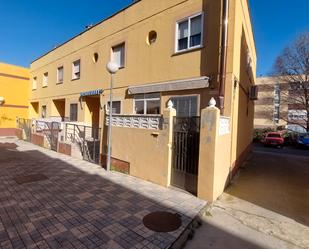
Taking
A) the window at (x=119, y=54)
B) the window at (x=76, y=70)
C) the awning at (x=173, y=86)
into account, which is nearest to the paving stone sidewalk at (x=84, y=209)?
the awning at (x=173, y=86)

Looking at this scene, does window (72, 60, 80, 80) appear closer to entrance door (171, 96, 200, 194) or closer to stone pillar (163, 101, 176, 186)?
stone pillar (163, 101, 176, 186)

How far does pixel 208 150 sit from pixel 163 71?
171 inches

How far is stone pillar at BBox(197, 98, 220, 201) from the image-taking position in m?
5.15

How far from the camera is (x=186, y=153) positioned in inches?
234

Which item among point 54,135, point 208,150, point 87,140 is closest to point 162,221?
point 208,150

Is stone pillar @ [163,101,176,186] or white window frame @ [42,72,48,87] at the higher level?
white window frame @ [42,72,48,87]

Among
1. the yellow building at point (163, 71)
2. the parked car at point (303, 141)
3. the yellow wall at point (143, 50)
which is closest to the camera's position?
the yellow building at point (163, 71)

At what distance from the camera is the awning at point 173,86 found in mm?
6898

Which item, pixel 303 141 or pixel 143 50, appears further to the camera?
pixel 303 141

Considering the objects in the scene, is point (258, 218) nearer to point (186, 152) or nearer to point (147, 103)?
point (186, 152)

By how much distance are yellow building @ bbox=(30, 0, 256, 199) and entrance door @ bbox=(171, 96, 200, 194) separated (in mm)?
81

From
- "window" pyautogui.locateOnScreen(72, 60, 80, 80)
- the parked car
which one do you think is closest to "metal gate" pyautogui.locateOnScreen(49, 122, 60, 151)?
"window" pyautogui.locateOnScreen(72, 60, 80, 80)

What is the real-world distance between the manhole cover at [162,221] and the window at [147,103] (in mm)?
4804

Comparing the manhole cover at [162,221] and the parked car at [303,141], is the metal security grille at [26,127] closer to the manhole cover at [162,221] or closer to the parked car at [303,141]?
the manhole cover at [162,221]
